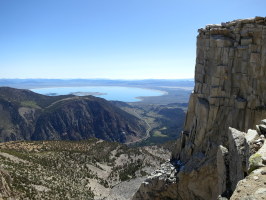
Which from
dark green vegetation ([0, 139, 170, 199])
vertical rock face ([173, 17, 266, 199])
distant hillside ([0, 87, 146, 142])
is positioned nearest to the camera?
vertical rock face ([173, 17, 266, 199])

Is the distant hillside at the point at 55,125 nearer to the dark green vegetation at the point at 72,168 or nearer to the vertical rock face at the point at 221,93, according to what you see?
the dark green vegetation at the point at 72,168

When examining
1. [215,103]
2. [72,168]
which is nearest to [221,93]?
[215,103]

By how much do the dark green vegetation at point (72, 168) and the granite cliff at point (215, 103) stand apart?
17.1 m

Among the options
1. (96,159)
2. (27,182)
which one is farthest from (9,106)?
(27,182)

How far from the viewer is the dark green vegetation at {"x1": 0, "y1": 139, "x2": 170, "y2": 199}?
38.1 m

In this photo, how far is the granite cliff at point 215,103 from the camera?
830 inches

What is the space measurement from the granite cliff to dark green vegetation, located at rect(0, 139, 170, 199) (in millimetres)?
17119

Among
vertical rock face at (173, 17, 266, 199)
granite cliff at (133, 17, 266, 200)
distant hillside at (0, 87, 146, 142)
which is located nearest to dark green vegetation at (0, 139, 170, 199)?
granite cliff at (133, 17, 266, 200)

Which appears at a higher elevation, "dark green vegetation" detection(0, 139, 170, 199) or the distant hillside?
"dark green vegetation" detection(0, 139, 170, 199)

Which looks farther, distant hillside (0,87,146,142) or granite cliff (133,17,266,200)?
distant hillside (0,87,146,142)

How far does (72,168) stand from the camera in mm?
56188

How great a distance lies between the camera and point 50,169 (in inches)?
1986

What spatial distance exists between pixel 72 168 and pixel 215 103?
40396 mm

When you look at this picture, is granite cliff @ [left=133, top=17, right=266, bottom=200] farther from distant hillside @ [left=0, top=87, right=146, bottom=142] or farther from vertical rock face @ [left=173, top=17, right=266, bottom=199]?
distant hillside @ [left=0, top=87, right=146, bottom=142]
